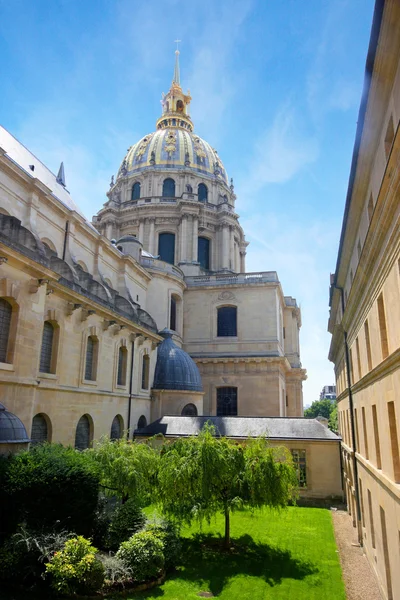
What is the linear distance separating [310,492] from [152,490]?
36.6ft

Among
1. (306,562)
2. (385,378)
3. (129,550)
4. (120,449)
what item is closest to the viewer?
(385,378)

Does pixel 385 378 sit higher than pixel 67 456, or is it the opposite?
pixel 385 378

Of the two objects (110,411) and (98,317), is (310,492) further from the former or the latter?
(98,317)

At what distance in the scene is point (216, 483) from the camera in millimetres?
14922

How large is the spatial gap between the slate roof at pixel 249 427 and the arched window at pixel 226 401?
1435 centimetres

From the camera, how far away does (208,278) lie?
154 feet

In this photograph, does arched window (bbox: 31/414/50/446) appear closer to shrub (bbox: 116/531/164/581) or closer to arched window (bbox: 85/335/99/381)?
arched window (bbox: 85/335/99/381)

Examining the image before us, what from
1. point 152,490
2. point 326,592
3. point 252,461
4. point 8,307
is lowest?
point 326,592

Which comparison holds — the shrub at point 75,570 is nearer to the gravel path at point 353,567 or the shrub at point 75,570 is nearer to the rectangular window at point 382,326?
the gravel path at point 353,567

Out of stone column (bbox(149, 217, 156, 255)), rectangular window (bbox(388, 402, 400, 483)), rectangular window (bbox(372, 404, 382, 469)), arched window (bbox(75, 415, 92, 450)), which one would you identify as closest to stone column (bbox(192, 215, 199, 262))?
stone column (bbox(149, 217, 156, 255))

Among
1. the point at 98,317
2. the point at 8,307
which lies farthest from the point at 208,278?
the point at 8,307

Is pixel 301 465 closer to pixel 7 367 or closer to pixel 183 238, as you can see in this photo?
pixel 7 367

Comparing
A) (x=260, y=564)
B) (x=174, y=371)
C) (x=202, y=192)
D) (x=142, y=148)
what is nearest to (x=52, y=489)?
(x=260, y=564)

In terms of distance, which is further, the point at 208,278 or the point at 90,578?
the point at 208,278
